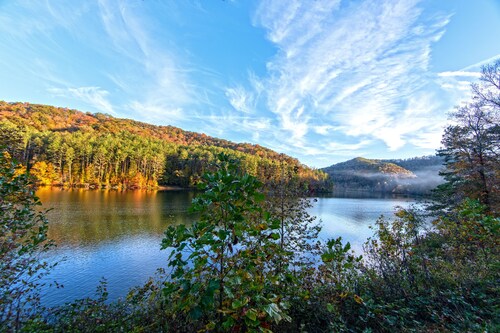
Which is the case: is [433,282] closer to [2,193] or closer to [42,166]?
[2,193]

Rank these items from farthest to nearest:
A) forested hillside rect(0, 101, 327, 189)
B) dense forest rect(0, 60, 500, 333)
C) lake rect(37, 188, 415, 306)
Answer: forested hillside rect(0, 101, 327, 189)
lake rect(37, 188, 415, 306)
dense forest rect(0, 60, 500, 333)

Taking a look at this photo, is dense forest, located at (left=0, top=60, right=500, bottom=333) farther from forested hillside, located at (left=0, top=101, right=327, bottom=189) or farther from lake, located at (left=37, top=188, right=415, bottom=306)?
forested hillside, located at (left=0, top=101, right=327, bottom=189)

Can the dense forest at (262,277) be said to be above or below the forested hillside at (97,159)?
below

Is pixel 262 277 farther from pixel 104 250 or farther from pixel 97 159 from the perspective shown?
pixel 97 159

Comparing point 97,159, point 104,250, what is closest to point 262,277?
point 104,250

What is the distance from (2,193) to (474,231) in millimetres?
8483

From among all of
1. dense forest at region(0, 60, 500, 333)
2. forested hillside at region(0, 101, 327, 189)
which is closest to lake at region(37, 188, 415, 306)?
dense forest at region(0, 60, 500, 333)

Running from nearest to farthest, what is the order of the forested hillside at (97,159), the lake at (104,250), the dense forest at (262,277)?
the dense forest at (262,277) → the lake at (104,250) → the forested hillside at (97,159)

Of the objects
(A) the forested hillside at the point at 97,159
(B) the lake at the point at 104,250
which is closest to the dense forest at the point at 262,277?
(B) the lake at the point at 104,250

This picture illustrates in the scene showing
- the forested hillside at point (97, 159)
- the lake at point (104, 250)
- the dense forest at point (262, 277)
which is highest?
the forested hillside at point (97, 159)

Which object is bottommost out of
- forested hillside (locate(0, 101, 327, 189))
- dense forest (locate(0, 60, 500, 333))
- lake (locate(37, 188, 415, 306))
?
lake (locate(37, 188, 415, 306))

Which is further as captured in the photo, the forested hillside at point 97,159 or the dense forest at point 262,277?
the forested hillside at point 97,159

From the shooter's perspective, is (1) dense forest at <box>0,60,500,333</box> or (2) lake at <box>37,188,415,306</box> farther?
(2) lake at <box>37,188,415,306</box>

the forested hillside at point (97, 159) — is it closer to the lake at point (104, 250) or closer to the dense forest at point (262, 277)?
the lake at point (104, 250)
